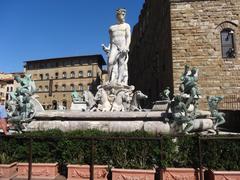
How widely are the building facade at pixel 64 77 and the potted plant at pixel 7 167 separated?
5101 centimetres

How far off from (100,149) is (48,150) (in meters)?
1.08

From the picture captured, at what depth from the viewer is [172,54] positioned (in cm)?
1688

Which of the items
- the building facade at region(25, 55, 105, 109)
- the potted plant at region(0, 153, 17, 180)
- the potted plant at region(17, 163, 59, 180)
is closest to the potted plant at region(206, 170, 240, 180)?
the potted plant at region(17, 163, 59, 180)

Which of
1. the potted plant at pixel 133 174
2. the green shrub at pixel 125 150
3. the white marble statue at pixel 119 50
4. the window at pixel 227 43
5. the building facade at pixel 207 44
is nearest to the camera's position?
the potted plant at pixel 133 174

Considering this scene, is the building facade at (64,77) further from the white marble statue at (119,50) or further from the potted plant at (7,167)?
the potted plant at (7,167)

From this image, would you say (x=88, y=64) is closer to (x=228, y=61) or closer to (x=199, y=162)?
(x=228, y=61)

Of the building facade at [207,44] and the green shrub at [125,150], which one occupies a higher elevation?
the building facade at [207,44]

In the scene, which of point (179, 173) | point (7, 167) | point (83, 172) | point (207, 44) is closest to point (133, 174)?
point (179, 173)

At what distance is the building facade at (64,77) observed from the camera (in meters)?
57.6

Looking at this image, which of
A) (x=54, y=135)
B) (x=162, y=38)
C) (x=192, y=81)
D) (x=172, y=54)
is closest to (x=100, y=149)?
(x=54, y=135)

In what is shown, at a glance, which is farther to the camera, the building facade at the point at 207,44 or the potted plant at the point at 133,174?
the building facade at the point at 207,44

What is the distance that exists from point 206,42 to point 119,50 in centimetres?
919

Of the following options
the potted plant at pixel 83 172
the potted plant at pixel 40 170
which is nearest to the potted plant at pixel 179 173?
the potted plant at pixel 83 172

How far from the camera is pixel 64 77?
59562mm
